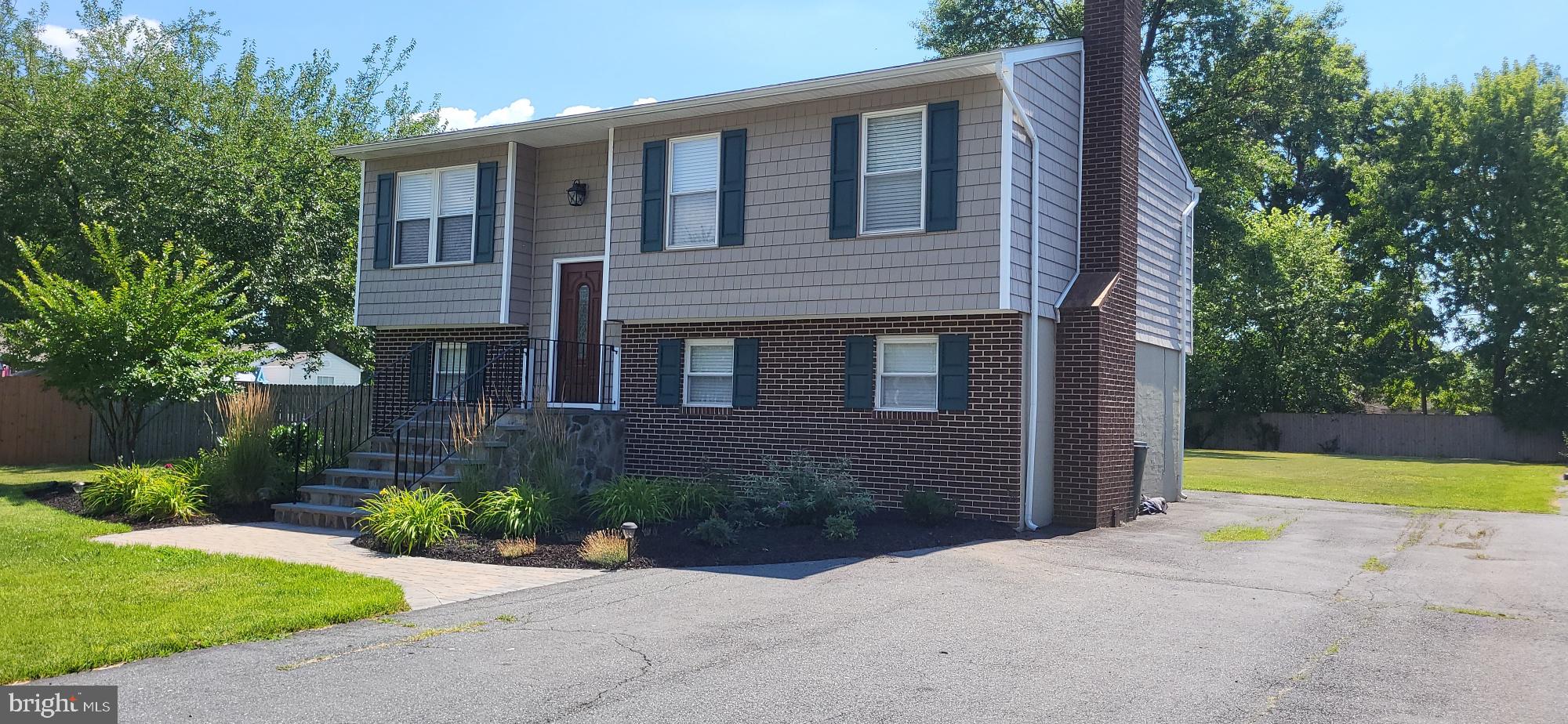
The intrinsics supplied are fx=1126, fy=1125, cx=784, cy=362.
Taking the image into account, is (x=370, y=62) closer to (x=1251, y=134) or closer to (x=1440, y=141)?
(x=1251, y=134)

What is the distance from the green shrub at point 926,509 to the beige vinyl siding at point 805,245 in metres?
2.17

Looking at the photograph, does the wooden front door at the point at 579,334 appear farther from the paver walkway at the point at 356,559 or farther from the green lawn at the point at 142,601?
the green lawn at the point at 142,601

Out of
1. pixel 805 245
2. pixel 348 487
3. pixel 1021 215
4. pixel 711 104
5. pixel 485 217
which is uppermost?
pixel 711 104

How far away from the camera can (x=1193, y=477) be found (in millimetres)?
23609

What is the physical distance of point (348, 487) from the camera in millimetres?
13875

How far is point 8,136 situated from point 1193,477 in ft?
81.6

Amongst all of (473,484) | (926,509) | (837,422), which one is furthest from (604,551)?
(837,422)

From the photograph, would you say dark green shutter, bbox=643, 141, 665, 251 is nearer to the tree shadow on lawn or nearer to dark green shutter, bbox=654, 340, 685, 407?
dark green shutter, bbox=654, 340, 685, 407

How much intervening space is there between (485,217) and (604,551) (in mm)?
7677

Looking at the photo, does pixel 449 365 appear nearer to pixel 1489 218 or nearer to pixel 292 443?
pixel 292 443

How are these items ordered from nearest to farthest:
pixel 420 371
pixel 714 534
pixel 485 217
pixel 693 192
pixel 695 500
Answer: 1. pixel 714 534
2. pixel 695 500
3. pixel 693 192
4. pixel 485 217
5. pixel 420 371

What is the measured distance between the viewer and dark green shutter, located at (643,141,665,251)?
1511 centimetres

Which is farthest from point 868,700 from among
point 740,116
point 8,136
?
point 8,136

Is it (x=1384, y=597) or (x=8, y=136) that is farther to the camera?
(x=8, y=136)
